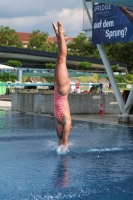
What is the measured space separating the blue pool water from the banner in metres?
3.63

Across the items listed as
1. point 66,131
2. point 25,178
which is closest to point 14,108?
point 66,131

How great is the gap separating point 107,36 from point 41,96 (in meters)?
5.63

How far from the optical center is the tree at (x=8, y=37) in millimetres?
118062

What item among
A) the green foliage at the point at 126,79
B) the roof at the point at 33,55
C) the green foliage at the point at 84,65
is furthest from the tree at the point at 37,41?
the green foliage at the point at 126,79

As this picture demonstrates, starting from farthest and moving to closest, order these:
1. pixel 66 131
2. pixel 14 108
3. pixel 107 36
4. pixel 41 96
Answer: pixel 14 108 → pixel 41 96 → pixel 107 36 → pixel 66 131

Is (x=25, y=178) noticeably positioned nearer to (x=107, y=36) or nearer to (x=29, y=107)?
(x=107, y=36)

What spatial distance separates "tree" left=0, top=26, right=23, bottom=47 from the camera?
4648 inches

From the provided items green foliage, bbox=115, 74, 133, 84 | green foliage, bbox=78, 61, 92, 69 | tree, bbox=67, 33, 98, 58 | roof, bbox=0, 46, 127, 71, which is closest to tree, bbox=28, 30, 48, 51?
tree, bbox=67, 33, 98, 58

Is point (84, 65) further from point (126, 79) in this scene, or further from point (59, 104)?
point (59, 104)

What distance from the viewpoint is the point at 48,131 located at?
56.7ft

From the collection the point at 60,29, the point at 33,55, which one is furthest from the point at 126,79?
the point at 60,29

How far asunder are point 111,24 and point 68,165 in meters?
10.1

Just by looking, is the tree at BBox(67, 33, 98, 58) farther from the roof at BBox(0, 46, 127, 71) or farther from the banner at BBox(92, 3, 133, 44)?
the banner at BBox(92, 3, 133, 44)

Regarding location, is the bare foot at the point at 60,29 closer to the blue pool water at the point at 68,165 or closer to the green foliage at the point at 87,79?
the blue pool water at the point at 68,165
